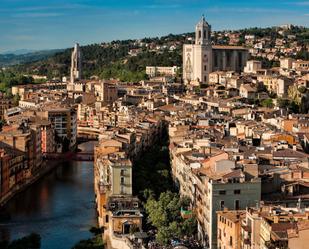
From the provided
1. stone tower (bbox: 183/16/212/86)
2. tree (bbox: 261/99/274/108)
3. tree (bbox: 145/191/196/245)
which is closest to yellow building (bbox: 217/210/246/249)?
tree (bbox: 145/191/196/245)

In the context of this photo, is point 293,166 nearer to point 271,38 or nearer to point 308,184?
point 308,184

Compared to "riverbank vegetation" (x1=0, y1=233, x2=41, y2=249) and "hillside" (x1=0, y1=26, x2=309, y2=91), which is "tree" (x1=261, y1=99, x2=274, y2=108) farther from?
"riverbank vegetation" (x1=0, y1=233, x2=41, y2=249)

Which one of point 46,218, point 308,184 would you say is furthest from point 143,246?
point 46,218

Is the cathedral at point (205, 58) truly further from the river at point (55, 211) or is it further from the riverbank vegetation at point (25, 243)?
the riverbank vegetation at point (25, 243)

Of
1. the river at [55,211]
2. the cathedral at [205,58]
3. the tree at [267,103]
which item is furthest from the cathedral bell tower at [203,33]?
the river at [55,211]

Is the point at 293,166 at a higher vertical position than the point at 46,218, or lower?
higher

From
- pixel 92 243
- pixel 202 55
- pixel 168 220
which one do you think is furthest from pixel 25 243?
pixel 202 55

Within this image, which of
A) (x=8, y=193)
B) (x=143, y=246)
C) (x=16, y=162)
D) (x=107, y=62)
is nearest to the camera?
(x=143, y=246)
